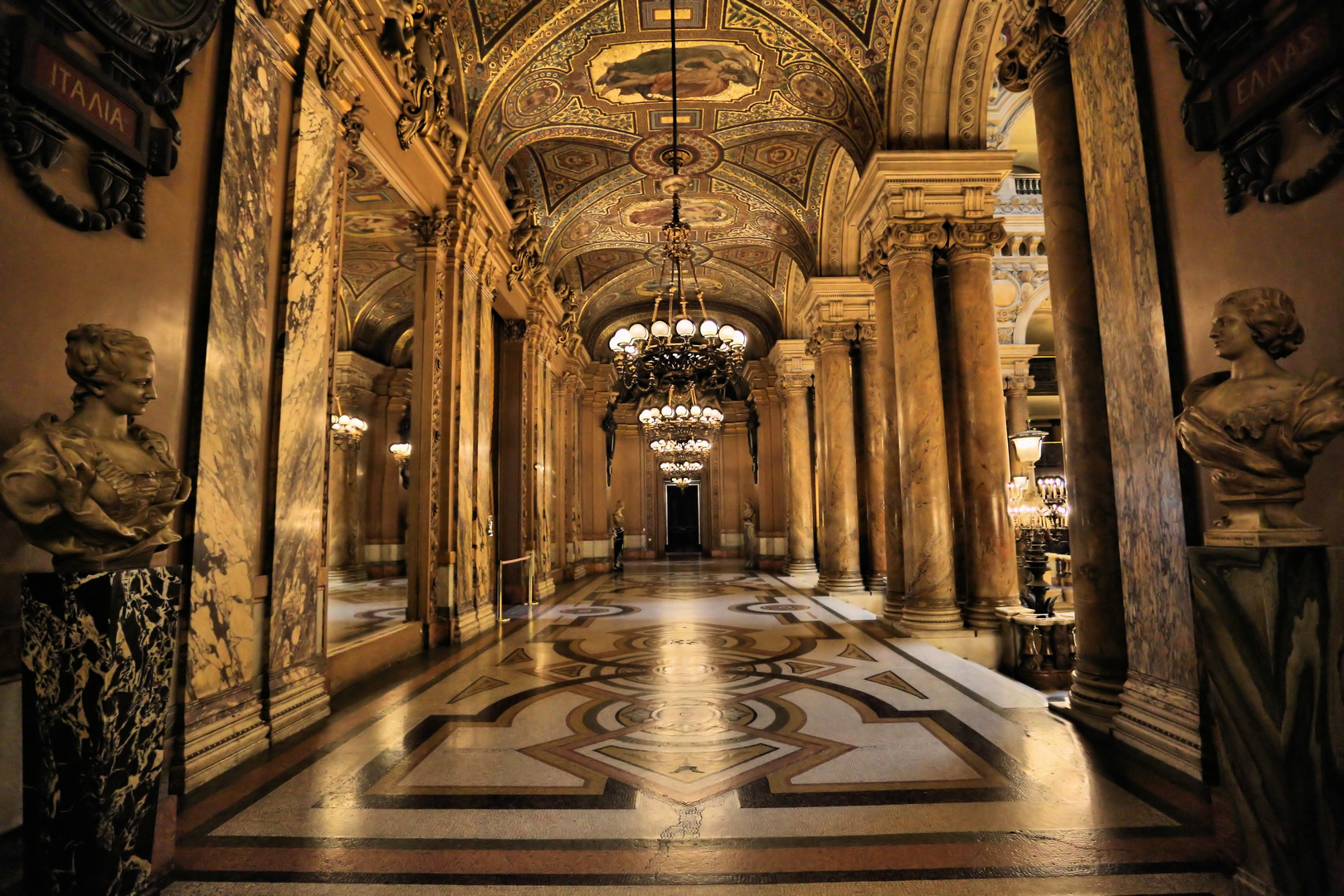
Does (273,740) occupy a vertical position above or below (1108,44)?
below

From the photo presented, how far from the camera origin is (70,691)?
1906mm

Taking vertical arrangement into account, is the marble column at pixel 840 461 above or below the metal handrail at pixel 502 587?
above

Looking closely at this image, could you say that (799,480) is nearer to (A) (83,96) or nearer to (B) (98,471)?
(A) (83,96)

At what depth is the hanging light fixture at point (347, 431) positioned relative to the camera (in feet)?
37.6

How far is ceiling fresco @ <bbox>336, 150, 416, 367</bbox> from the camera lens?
27.0ft

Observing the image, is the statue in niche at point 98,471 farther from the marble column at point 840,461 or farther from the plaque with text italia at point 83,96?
the marble column at point 840,461

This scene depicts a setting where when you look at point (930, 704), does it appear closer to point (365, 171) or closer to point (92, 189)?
point (92, 189)

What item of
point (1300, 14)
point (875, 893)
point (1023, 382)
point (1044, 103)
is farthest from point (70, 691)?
point (1023, 382)

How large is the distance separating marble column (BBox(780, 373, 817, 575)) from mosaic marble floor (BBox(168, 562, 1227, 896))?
859 cm

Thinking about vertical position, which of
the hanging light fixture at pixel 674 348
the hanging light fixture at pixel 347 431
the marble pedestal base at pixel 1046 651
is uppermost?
the hanging light fixture at pixel 674 348


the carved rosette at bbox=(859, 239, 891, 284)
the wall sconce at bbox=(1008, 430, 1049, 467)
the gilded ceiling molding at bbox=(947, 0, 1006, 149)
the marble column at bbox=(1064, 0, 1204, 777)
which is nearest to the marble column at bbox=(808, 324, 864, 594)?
the wall sconce at bbox=(1008, 430, 1049, 467)

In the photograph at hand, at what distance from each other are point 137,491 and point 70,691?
0.59 meters

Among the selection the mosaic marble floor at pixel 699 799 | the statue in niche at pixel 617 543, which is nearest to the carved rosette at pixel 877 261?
the mosaic marble floor at pixel 699 799

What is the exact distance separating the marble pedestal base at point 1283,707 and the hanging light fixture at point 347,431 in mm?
11022
